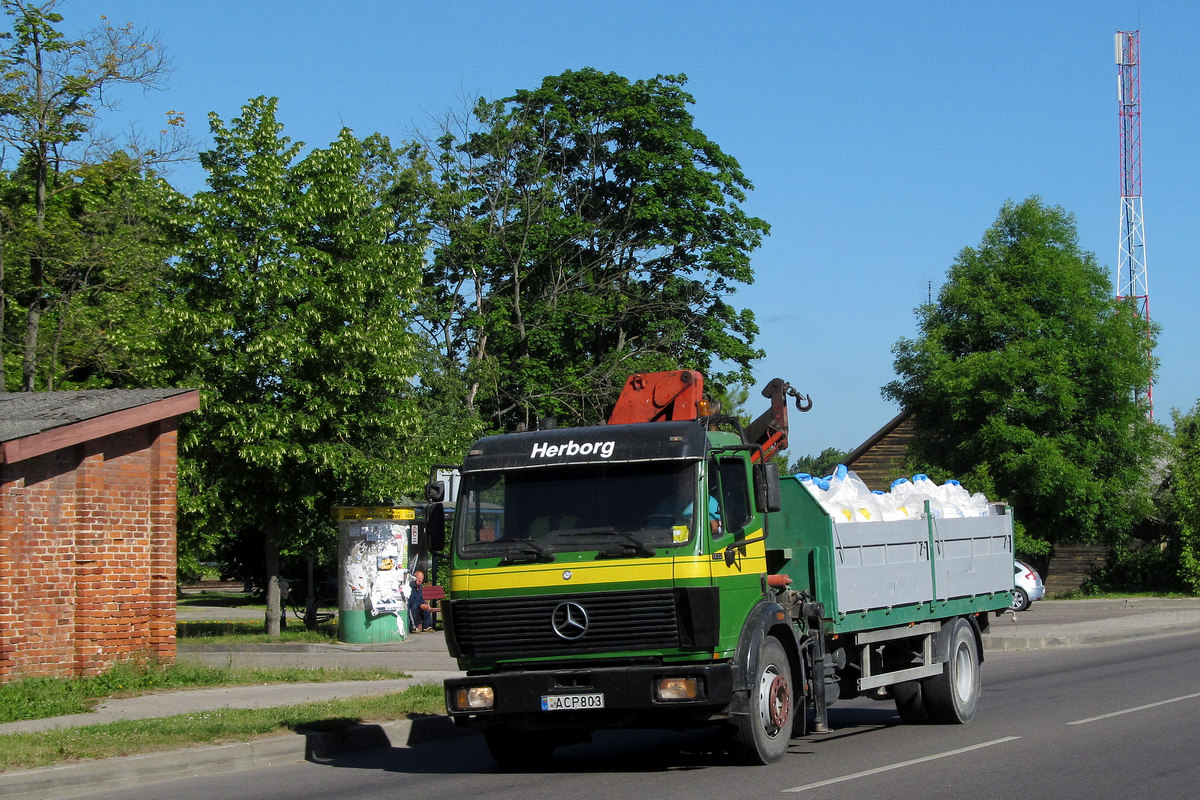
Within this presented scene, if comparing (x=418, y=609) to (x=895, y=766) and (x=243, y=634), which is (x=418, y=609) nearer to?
(x=243, y=634)

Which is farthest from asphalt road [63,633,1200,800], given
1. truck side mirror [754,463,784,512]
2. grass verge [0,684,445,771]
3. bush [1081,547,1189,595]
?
bush [1081,547,1189,595]

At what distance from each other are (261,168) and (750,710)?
20.1 metres

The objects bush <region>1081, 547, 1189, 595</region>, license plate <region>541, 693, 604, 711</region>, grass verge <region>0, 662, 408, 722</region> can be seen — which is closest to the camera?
license plate <region>541, 693, 604, 711</region>

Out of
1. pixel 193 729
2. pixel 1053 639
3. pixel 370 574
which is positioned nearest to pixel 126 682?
pixel 193 729

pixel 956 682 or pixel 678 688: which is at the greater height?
pixel 678 688

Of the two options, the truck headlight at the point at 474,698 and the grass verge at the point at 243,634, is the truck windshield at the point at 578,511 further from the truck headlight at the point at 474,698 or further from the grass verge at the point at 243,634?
the grass verge at the point at 243,634

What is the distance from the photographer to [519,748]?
34.9ft

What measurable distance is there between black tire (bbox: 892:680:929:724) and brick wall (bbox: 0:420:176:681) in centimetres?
915

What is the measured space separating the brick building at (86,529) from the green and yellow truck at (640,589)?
21.0 feet

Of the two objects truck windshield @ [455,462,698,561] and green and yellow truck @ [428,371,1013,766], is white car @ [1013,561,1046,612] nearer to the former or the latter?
green and yellow truck @ [428,371,1013,766]

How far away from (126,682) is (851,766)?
30.2ft

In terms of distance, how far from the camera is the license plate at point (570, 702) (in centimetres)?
928

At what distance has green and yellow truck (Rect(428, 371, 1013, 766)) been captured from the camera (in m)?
9.34

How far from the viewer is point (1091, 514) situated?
123 ft
